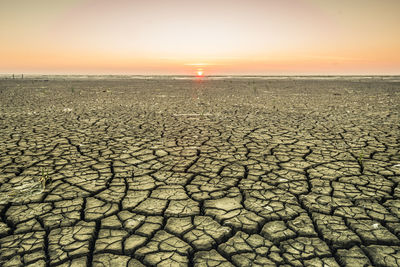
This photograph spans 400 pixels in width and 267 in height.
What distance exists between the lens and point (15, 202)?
2.58 m

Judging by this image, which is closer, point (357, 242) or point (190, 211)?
point (357, 242)

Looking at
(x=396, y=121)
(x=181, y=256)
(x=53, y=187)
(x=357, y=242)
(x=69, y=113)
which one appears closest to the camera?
(x=181, y=256)

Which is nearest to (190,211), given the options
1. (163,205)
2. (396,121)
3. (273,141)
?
(163,205)

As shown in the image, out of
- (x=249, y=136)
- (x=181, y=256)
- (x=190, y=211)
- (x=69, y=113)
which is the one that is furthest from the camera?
(x=69, y=113)

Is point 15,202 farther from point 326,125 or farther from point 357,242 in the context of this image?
point 326,125

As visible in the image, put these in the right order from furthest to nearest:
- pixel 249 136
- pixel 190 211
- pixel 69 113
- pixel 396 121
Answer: pixel 69 113
pixel 396 121
pixel 249 136
pixel 190 211

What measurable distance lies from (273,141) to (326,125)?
2.23m

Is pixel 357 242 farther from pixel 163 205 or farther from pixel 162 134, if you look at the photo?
pixel 162 134

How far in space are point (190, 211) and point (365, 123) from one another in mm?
5886

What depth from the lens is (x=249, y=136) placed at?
531cm

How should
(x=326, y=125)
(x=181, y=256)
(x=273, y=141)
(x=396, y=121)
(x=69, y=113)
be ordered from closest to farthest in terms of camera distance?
1. (x=181, y=256)
2. (x=273, y=141)
3. (x=326, y=125)
4. (x=396, y=121)
5. (x=69, y=113)

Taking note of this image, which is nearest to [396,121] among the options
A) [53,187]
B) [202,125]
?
[202,125]

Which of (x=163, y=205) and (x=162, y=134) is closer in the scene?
(x=163, y=205)

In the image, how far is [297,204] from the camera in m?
2.57
